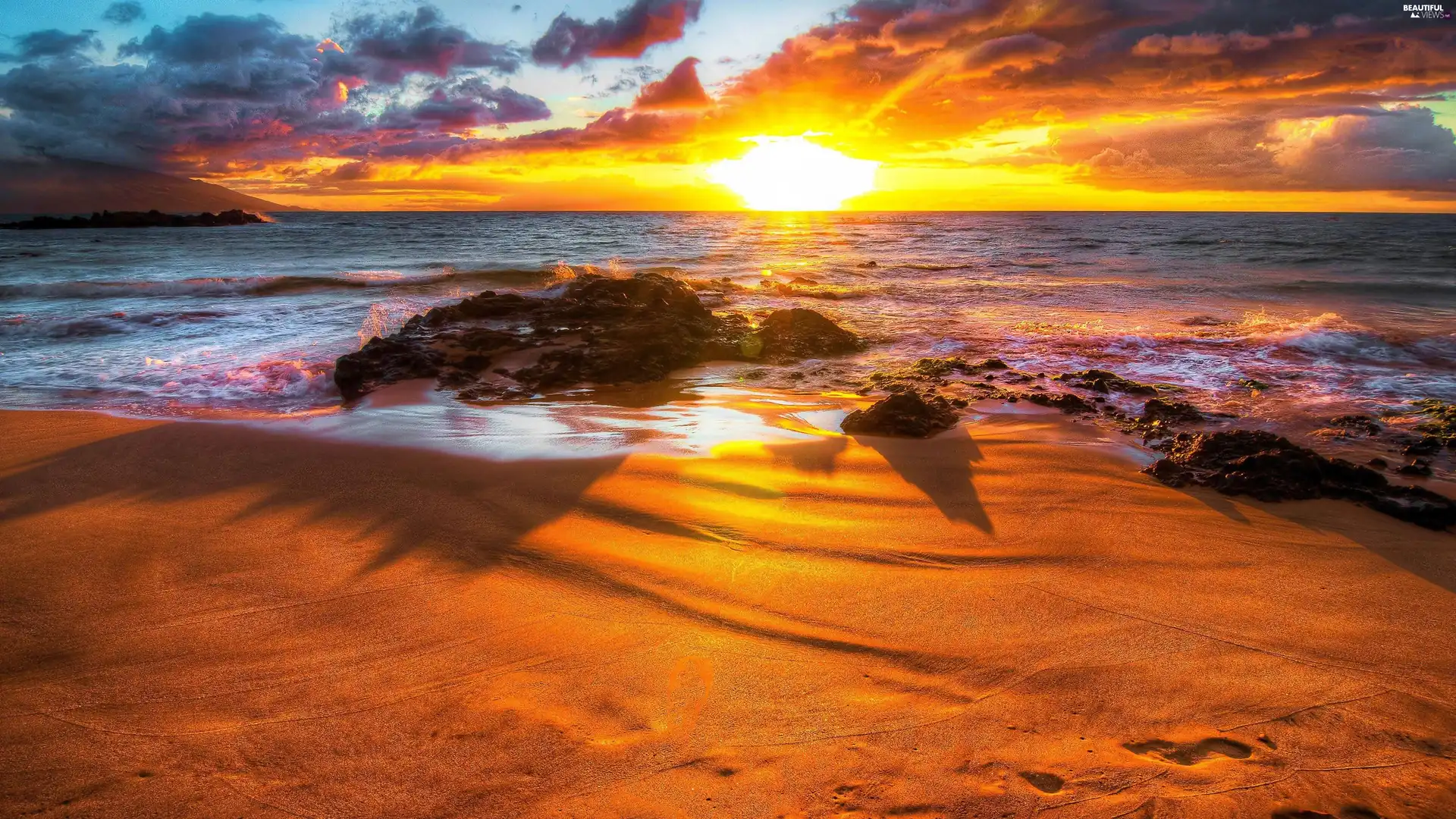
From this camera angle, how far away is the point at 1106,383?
302 inches

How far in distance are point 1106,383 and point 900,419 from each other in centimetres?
340

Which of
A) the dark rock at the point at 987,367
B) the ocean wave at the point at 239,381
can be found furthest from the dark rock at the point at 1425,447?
the ocean wave at the point at 239,381

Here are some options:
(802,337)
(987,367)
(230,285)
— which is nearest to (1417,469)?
(987,367)

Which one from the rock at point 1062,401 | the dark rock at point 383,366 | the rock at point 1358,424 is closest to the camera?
the rock at point 1358,424

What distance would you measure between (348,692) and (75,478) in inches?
150

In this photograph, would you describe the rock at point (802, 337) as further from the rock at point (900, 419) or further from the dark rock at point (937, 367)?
the rock at point (900, 419)

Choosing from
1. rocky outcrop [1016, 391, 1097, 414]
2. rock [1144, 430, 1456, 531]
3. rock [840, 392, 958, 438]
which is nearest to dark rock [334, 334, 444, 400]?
rock [840, 392, 958, 438]

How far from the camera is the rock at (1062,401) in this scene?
22.0 ft

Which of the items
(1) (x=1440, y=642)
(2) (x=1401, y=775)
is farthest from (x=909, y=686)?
(1) (x=1440, y=642)

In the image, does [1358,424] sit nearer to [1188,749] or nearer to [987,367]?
[987,367]

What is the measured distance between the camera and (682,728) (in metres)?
2.31

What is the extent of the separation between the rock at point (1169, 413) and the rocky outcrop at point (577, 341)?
4371mm

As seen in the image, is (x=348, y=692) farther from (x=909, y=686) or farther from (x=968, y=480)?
(x=968, y=480)

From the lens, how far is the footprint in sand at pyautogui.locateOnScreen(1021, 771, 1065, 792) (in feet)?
6.81
